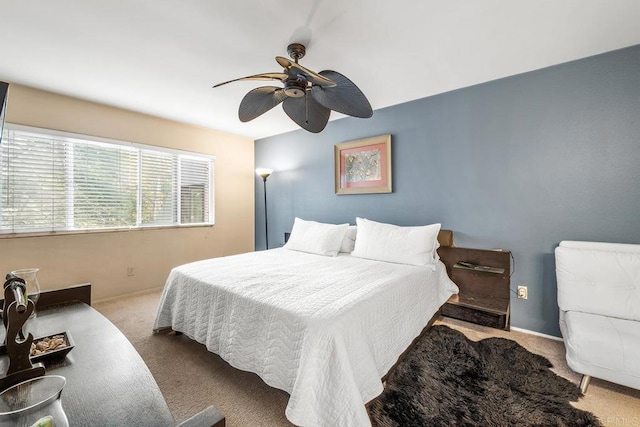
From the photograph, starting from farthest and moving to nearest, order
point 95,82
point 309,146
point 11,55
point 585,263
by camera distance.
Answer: point 309,146
point 95,82
point 11,55
point 585,263

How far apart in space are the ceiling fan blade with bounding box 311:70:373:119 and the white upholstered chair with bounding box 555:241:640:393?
1988mm

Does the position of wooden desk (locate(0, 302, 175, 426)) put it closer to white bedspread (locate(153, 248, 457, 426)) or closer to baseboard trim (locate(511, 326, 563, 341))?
white bedspread (locate(153, 248, 457, 426))

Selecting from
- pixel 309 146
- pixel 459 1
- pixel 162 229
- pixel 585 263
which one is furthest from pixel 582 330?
pixel 162 229

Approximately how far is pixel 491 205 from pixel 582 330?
126cm

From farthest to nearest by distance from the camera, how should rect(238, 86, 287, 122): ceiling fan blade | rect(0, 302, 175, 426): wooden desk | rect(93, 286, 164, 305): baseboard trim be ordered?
rect(93, 286, 164, 305): baseboard trim < rect(238, 86, 287, 122): ceiling fan blade < rect(0, 302, 175, 426): wooden desk

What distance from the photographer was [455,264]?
275cm

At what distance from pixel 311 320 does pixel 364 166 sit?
8.31 ft

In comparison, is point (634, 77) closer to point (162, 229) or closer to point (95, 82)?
point (95, 82)

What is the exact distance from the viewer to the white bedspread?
1.28 m

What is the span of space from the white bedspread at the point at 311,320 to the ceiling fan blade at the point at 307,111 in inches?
51.4

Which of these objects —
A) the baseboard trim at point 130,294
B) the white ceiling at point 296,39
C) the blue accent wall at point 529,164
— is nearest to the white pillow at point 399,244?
the blue accent wall at point 529,164

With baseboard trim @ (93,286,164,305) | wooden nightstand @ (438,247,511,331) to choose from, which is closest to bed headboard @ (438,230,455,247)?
wooden nightstand @ (438,247,511,331)

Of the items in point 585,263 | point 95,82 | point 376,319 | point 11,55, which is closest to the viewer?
point 376,319

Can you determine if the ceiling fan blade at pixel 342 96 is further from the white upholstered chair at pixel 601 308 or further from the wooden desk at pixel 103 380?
the white upholstered chair at pixel 601 308
